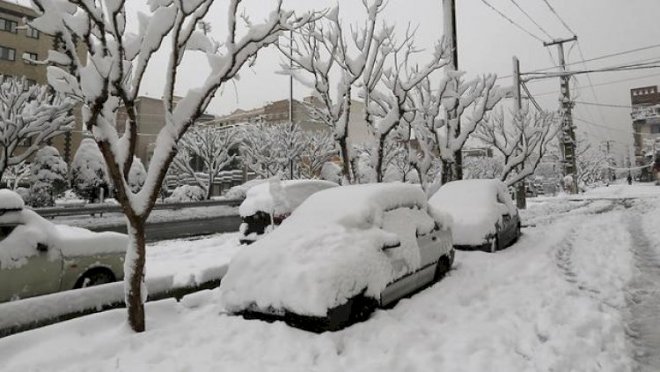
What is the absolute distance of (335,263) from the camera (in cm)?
470

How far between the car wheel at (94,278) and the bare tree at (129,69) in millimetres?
2433

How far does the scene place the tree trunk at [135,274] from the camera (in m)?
4.54

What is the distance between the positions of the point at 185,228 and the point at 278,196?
8656 mm

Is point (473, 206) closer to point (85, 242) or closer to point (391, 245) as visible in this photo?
point (391, 245)

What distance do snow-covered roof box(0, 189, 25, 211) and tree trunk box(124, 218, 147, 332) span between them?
2734 mm

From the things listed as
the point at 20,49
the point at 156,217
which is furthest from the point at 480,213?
the point at 20,49

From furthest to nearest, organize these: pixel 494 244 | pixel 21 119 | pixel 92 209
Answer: pixel 92 209 < pixel 21 119 < pixel 494 244

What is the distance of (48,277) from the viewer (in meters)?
5.98

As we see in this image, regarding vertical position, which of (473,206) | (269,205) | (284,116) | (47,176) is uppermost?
(284,116)

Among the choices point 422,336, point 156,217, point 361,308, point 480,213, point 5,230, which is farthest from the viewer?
point 156,217

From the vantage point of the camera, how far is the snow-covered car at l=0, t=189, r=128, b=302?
566cm

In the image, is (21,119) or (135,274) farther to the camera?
(21,119)

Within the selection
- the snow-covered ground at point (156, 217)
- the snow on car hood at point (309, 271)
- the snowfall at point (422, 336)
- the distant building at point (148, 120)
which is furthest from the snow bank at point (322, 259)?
the distant building at point (148, 120)

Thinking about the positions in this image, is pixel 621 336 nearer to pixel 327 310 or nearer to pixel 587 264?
pixel 327 310
